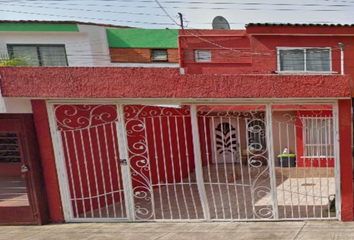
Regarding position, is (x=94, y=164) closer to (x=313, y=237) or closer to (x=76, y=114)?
(x=76, y=114)

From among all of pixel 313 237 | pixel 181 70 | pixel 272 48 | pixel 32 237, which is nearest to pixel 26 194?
pixel 32 237

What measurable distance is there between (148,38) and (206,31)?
3.44m

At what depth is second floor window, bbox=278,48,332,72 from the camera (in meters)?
9.36

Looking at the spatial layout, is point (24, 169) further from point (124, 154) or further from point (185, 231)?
point (185, 231)

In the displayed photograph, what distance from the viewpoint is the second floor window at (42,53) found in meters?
10.5

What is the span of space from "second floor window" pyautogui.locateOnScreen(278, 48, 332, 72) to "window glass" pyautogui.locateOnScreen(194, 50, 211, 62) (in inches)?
122

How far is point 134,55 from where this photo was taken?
12.2 m

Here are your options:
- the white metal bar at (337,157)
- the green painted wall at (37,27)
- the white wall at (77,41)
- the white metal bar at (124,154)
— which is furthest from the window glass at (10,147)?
the green painted wall at (37,27)

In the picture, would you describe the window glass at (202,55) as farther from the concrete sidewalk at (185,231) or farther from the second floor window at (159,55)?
the concrete sidewalk at (185,231)

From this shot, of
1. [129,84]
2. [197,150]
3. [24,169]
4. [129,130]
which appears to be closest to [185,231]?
Answer: [197,150]

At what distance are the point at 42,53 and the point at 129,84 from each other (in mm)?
9678

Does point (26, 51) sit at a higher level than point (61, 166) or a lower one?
higher

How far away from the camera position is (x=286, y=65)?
9.48 meters

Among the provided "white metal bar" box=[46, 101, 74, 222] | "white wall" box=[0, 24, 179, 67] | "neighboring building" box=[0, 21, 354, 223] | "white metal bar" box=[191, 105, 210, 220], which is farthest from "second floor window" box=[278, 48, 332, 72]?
"white metal bar" box=[46, 101, 74, 222]
